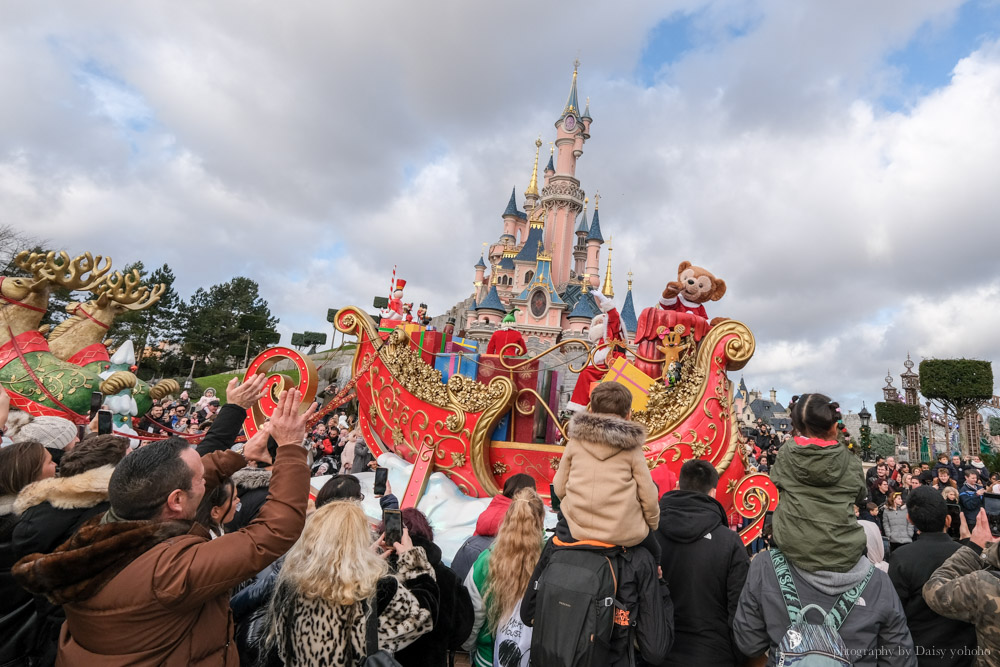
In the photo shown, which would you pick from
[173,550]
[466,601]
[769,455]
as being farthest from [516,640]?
[769,455]

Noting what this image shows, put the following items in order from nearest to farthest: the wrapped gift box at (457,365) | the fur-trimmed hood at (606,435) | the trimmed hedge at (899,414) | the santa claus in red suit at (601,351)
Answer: the fur-trimmed hood at (606,435) → the santa claus in red suit at (601,351) → the wrapped gift box at (457,365) → the trimmed hedge at (899,414)

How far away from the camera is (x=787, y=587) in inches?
83.4

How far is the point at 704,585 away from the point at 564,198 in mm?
46093

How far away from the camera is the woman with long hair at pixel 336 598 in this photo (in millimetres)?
1921

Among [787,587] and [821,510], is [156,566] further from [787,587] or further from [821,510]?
[821,510]

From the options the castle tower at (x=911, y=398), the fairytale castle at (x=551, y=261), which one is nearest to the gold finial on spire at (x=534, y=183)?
the fairytale castle at (x=551, y=261)

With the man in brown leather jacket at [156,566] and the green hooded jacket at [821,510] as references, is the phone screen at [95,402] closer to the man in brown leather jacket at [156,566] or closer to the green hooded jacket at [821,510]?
the man in brown leather jacket at [156,566]

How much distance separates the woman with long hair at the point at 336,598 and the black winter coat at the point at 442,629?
0.26m

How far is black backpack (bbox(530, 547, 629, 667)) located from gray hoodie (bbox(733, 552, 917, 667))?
1.77ft

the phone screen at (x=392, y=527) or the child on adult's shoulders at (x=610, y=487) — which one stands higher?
the child on adult's shoulders at (x=610, y=487)

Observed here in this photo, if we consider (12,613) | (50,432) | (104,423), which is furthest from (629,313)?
(12,613)

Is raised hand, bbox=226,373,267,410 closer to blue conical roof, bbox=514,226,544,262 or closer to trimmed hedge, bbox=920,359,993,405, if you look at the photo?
trimmed hedge, bbox=920,359,993,405

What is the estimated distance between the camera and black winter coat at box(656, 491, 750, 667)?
7.95 feet

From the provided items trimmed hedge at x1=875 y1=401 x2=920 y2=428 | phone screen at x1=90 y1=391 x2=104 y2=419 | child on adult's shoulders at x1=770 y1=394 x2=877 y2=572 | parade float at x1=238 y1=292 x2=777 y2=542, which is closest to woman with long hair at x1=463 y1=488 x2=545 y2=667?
child on adult's shoulders at x1=770 y1=394 x2=877 y2=572
